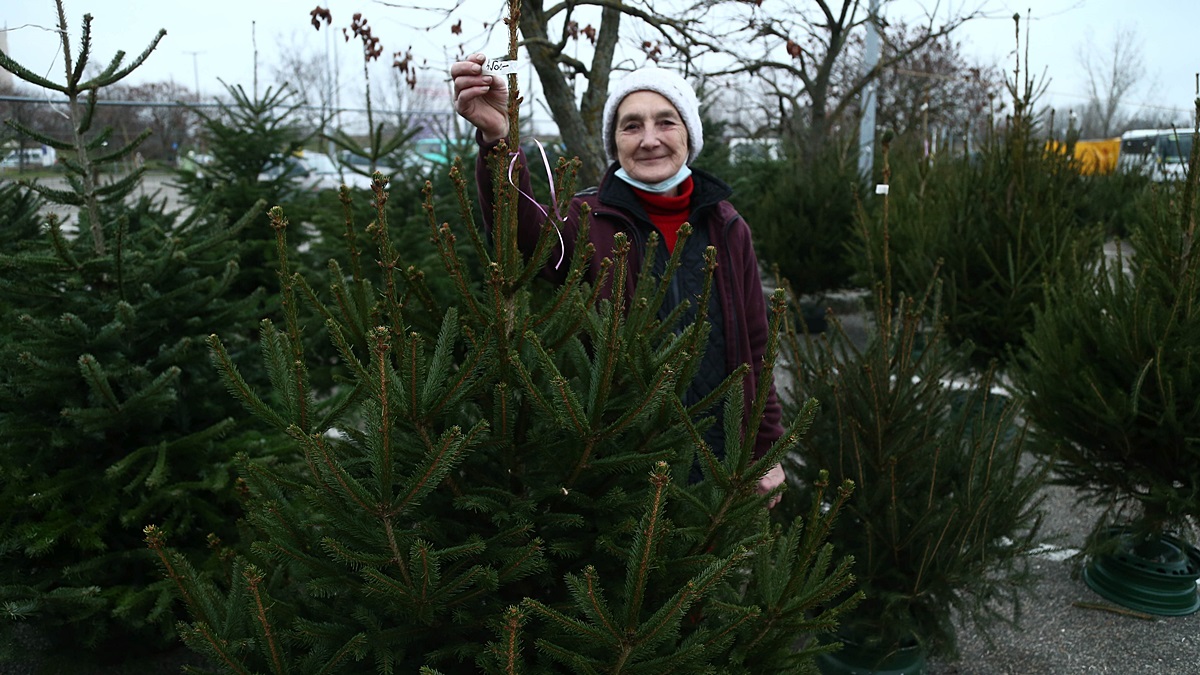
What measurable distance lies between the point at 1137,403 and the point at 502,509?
9.82 ft

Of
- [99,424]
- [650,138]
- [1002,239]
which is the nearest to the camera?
[650,138]

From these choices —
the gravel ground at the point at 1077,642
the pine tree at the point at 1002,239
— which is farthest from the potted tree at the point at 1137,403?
the pine tree at the point at 1002,239

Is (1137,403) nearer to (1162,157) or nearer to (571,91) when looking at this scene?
(1162,157)

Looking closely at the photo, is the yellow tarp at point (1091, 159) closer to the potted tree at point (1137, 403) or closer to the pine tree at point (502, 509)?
the potted tree at point (1137, 403)

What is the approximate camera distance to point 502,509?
1.49 meters

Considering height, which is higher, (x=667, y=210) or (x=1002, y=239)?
(x=667, y=210)

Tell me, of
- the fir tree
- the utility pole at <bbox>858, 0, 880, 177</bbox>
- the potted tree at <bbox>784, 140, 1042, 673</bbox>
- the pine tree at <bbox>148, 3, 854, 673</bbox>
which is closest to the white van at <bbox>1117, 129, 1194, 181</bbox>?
the potted tree at <bbox>784, 140, 1042, 673</bbox>

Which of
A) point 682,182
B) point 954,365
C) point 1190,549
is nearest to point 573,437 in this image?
point 682,182

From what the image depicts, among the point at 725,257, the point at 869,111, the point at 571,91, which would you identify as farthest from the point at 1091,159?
the point at 725,257

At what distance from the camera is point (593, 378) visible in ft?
4.78

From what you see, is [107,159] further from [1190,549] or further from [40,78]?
[1190,549]

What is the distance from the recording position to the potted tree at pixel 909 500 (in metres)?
2.85

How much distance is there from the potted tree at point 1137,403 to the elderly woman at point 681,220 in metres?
1.74

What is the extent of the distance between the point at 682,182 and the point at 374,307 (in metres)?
1.25
